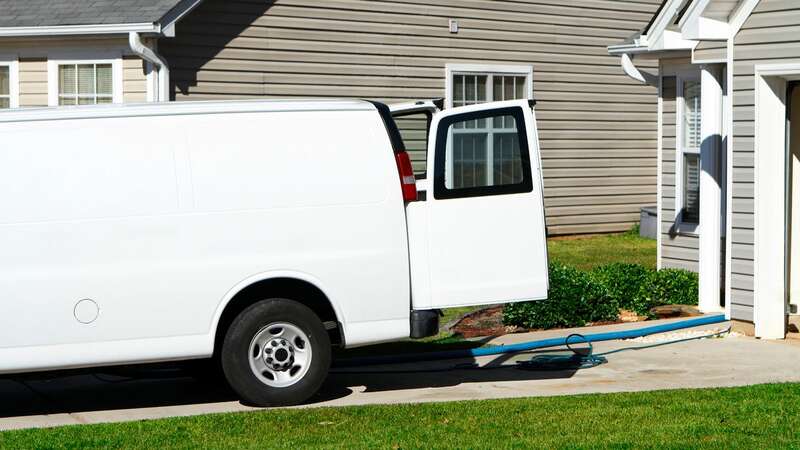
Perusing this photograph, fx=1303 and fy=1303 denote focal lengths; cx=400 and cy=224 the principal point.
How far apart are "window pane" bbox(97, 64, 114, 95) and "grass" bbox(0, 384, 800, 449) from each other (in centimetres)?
915

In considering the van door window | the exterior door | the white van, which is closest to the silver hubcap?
the white van

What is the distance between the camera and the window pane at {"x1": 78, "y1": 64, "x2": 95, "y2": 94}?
666 inches

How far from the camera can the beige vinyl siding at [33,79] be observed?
17.0m

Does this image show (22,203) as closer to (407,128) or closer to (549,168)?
(407,128)

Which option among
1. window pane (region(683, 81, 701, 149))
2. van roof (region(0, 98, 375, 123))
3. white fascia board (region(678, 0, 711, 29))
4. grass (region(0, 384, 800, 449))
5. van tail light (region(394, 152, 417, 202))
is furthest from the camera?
window pane (region(683, 81, 701, 149))

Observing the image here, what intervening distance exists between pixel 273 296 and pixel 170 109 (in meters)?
1.50

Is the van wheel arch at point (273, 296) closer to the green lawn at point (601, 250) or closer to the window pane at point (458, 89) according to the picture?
the green lawn at point (601, 250)

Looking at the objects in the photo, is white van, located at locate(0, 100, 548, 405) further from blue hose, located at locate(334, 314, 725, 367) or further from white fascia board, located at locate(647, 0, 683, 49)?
white fascia board, located at locate(647, 0, 683, 49)

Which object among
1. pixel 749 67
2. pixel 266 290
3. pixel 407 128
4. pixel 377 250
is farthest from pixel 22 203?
pixel 749 67

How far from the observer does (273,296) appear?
9.24m

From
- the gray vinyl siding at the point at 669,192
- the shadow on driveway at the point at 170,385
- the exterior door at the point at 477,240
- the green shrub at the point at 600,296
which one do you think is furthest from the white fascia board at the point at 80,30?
the exterior door at the point at 477,240

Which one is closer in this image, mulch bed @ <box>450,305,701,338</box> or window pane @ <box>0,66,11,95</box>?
mulch bed @ <box>450,305,701,338</box>

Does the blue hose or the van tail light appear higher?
the van tail light

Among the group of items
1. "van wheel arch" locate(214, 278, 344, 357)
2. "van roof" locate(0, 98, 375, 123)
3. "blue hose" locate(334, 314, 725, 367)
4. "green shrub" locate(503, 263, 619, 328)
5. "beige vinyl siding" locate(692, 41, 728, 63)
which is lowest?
"blue hose" locate(334, 314, 725, 367)
